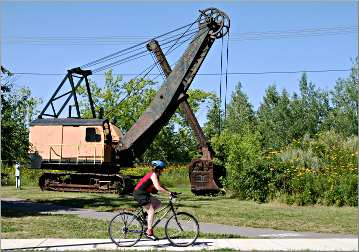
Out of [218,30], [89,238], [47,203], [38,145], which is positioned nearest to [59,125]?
[38,145]

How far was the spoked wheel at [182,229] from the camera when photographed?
1155cm

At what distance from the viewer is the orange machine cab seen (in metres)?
25.9

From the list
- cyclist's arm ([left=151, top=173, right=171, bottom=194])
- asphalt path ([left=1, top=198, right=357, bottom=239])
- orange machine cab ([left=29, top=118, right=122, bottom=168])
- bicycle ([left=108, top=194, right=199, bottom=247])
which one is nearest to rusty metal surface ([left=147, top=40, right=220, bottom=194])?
orange machine cab ([left=29, top=118, right=122, bottom=168])

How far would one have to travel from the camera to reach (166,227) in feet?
37.9

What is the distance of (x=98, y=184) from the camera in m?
26.3

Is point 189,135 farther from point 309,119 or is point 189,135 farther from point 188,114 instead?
point 188,114

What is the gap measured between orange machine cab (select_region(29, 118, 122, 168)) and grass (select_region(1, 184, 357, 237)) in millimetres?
2048

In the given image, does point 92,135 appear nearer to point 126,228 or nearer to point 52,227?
point 52,227

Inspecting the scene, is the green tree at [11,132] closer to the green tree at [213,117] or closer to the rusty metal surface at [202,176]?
the rusty metal surface at [202,176]

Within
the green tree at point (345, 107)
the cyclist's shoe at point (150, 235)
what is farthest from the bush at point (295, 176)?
the green tree at point (345, 107)

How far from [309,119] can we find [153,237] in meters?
37.2

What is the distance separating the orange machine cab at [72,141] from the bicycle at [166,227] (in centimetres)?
1431

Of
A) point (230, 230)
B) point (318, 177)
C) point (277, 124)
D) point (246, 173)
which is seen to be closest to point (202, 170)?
point (246, 173)

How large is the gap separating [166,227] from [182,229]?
0.34m
